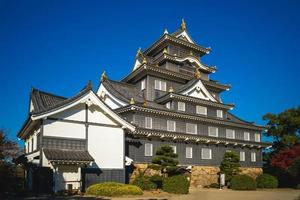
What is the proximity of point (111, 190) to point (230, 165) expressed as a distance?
60.9 ft

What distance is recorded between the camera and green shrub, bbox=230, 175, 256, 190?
35156 mm

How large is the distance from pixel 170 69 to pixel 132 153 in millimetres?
15013

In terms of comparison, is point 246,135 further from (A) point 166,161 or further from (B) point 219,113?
(A) point 166,161

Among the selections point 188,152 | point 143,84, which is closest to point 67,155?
point 188,152

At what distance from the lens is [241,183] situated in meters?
35.2

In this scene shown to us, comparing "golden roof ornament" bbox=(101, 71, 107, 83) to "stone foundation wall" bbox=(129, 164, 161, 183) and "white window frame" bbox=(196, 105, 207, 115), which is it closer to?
"white window frame" bbox=(196, 105, 207, 115)

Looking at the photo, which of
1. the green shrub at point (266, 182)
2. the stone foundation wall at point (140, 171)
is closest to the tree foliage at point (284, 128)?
the green shrub at point (266, 182)

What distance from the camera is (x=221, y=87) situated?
156ft

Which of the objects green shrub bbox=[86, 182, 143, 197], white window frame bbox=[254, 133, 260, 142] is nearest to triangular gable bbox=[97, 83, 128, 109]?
green shrub bbox=[86, 182, 143, 197]

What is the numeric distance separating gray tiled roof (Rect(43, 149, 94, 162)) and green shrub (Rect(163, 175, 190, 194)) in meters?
7.46

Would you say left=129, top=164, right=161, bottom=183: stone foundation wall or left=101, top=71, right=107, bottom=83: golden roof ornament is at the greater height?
left=101, top=71, right=107, bottom=83: golden roof ornament

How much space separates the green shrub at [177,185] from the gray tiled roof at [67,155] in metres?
7.46

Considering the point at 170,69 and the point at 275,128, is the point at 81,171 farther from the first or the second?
the point at 275,128

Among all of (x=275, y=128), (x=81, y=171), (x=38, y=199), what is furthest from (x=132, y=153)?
(x=275, y=128)
